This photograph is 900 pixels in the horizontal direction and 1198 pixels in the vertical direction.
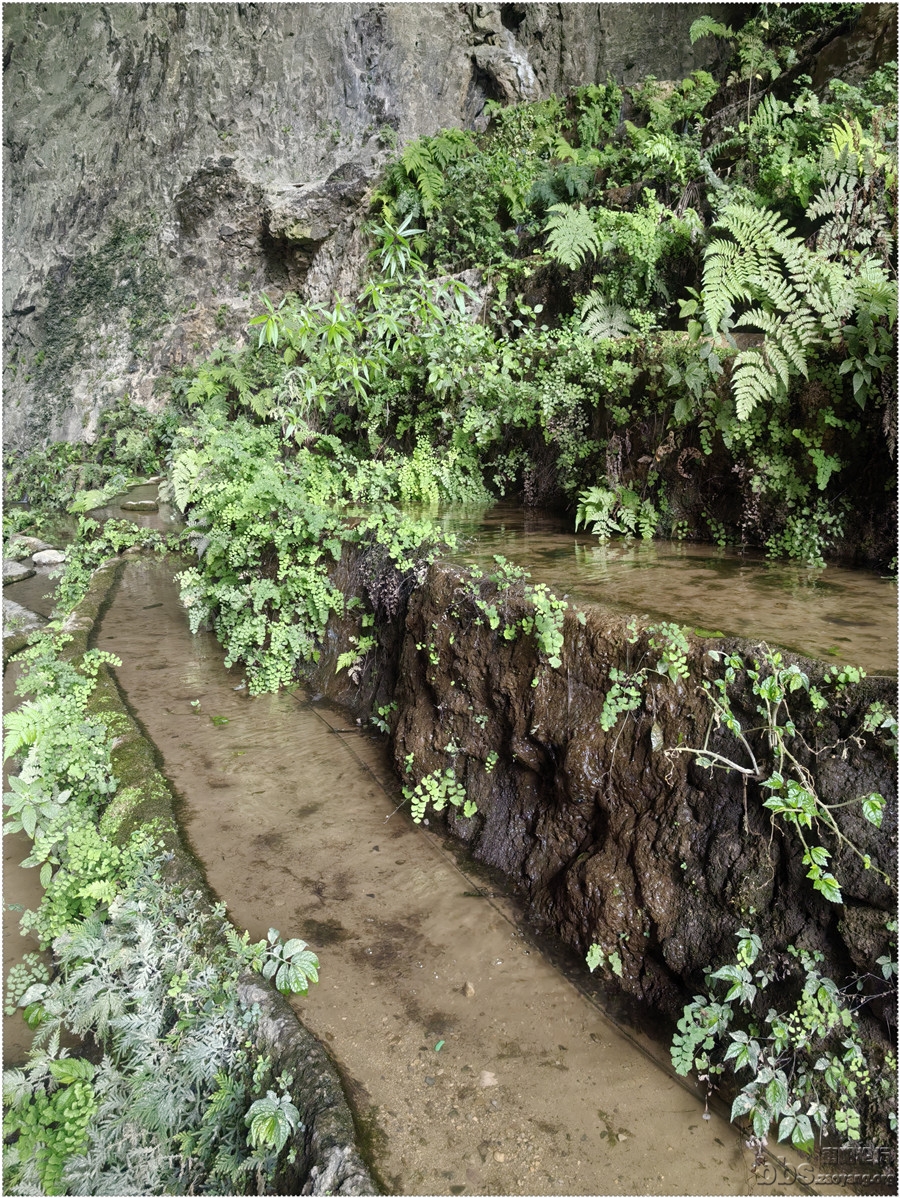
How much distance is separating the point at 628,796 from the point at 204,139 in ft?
54.4

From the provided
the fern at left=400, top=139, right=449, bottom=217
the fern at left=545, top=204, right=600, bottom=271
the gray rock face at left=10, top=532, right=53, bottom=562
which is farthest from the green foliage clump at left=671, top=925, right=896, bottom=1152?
the gray rock face at left=10, top=532, right=53, bottom=562

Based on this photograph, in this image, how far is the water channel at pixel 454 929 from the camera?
95.4 inches

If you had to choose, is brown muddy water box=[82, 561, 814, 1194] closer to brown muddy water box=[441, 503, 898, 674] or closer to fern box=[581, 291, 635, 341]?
brown muddy water box=[441, 503, 898, 674]

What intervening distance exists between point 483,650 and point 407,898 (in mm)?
1475

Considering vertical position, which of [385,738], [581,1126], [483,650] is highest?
[483,650]

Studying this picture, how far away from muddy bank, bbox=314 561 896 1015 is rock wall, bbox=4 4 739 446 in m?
10.1

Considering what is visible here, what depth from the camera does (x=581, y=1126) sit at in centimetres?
250

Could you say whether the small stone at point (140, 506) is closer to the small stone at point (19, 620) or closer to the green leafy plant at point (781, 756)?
the small stone at point (19, 620)

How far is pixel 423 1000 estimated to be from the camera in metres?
3.01

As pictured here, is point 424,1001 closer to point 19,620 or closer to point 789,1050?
point 789,1050

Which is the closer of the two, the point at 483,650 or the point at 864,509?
the point at 483,650

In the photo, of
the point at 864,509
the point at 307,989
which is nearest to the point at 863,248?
the point at 864,509

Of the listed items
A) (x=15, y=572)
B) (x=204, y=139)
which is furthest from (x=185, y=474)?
(x=204, y=139)

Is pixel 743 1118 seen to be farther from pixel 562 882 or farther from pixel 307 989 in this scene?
pixel 307 989
